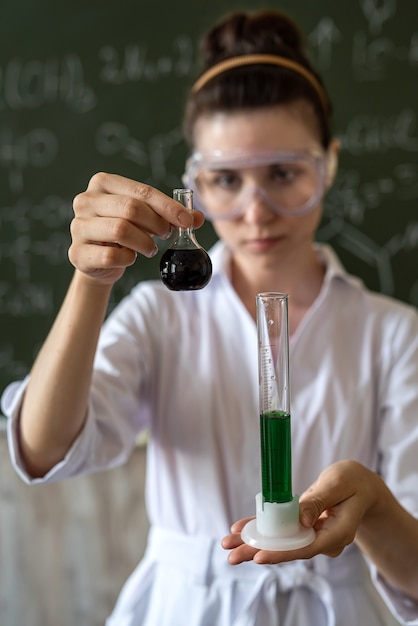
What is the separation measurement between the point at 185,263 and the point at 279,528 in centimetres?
32

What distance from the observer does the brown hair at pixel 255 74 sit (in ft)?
4.46

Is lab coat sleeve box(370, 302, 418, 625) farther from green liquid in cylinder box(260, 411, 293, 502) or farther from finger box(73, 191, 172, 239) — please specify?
finger box(73, 191, 172, 239)

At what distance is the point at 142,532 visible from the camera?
2.12 meters

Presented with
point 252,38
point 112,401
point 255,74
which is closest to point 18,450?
point 112,401

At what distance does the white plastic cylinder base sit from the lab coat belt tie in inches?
21.1

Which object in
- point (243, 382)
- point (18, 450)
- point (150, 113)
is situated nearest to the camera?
point (18, 450)

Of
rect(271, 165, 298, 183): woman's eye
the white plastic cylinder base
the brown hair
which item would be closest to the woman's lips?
rect(271, 165, 298, 183): woman's eye

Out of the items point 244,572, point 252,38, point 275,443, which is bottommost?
point 244,572

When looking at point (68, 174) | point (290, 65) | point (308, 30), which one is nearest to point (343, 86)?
point (308, 30)

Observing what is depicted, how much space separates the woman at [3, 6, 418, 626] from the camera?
51.8 inches

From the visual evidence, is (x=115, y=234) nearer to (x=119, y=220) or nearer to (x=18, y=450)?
(x=119, y=220)

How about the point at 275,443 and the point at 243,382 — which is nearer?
the point at 275,443

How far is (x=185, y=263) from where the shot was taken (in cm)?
84

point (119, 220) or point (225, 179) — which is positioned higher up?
point (225, 179)
